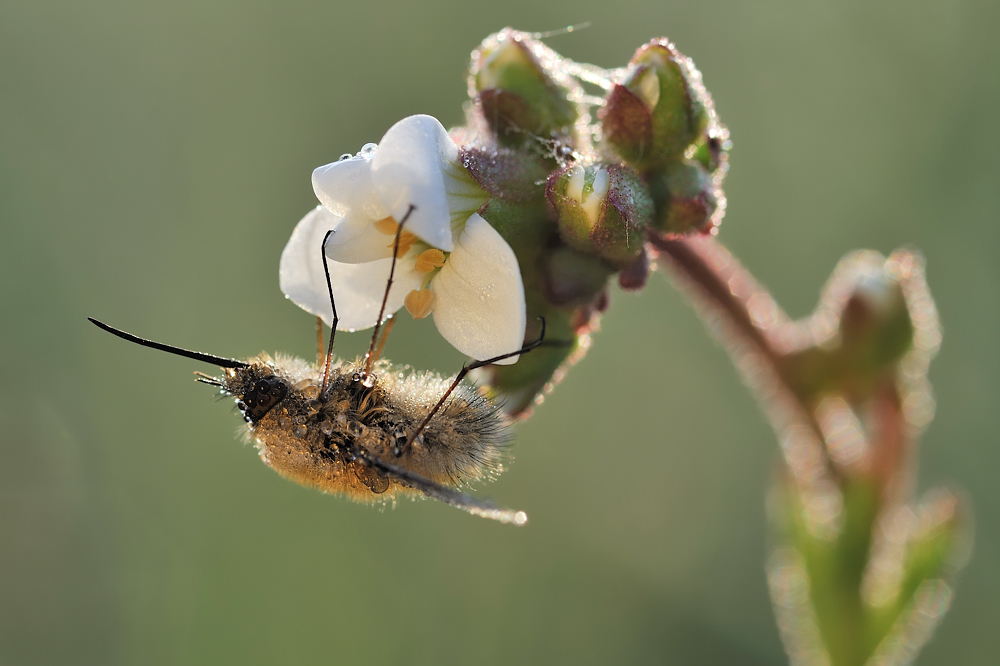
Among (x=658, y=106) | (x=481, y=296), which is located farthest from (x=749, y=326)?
(x=481, y=296)

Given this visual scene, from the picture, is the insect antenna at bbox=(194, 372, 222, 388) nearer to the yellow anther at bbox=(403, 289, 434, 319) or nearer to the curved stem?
the yellow anther at bbox=(403, 289, 434, 319)

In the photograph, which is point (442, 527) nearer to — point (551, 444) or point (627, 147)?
point (551, 444)

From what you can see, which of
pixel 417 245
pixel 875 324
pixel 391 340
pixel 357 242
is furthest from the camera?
pixel 391 340

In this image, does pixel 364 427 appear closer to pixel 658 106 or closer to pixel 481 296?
pixel 481 296

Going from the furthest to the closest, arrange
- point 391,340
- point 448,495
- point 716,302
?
point 391,340 → point 716,302 → point 448,495

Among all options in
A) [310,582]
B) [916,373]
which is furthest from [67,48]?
[916,373]

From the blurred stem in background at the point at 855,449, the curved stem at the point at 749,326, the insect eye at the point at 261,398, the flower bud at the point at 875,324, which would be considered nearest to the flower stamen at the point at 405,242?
the insect eye at the point at 261,398

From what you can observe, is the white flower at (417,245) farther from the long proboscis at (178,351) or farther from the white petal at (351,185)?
the long proboscis at (178,351)
